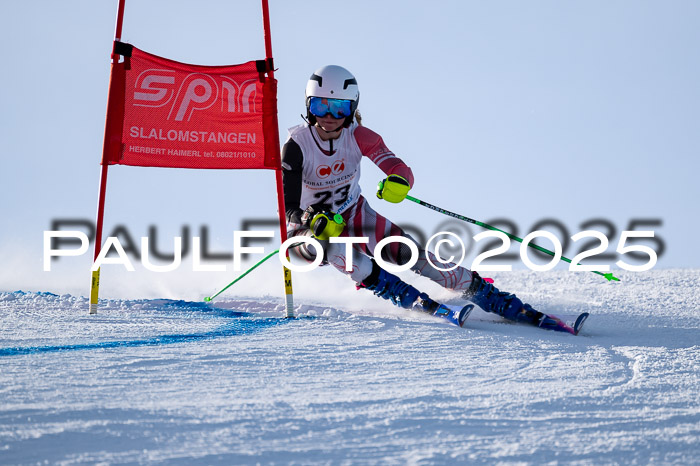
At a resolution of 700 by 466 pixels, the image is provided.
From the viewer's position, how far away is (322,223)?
4336mm

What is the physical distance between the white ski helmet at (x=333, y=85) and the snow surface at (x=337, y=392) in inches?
58.2

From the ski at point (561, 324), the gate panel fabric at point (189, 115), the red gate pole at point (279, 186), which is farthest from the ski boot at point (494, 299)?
the gate panel fabric at point (189, 115)

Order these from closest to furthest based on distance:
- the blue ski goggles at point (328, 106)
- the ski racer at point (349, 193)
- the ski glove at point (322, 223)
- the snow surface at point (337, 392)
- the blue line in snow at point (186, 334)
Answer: the snow surface at point (337, 392) → the blue line in snow at point (186, 334) → the ski glove at point (322, 223) → the ski racer at point (349, 193) → the blue ski goggles at point (328, 106)

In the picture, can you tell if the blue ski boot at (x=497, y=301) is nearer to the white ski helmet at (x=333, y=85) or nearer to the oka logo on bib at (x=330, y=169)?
the oka logo on bib at (x=330, y=169)

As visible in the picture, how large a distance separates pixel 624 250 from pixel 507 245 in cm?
111

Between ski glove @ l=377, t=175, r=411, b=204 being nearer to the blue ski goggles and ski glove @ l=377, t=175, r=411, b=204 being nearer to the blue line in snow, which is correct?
the blue ski goggles

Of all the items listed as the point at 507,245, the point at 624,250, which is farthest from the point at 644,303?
the point at 507,245

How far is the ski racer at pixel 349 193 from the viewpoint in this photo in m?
4.61

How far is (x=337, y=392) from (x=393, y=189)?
93.9 inches

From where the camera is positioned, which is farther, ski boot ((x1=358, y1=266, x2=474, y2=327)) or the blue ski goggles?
the blue ski goggles

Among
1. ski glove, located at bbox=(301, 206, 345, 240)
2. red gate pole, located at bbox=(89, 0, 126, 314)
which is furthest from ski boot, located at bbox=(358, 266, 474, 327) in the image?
red gate pole, located at bbox=(89, 0, 126, 314)

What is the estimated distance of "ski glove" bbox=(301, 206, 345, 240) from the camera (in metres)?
4.34

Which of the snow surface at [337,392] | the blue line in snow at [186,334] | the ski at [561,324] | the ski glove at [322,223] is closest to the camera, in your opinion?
the snow surface at [337,392]

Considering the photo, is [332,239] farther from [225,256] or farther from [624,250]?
[624,250]
